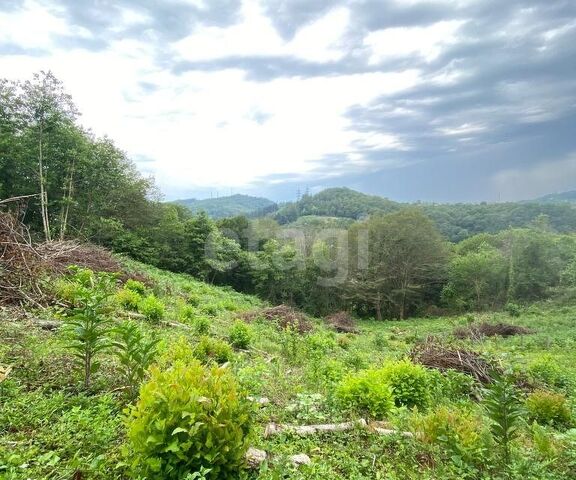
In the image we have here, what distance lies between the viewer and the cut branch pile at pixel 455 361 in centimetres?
673

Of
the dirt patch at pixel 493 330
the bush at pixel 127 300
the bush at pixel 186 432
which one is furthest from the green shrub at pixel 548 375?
the dirt patch at pixel 493 330

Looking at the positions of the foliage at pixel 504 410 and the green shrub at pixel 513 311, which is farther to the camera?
the green shrub at pixel 513 311

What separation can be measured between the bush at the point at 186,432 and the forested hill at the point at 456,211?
37.7 meters

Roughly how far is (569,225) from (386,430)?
56186mm

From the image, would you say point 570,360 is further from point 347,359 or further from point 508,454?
point 508,454

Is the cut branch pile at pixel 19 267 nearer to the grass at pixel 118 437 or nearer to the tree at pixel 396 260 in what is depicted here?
the grass at pixel 118 437

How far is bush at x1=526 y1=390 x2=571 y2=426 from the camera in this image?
4.70 m

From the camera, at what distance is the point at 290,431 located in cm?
337

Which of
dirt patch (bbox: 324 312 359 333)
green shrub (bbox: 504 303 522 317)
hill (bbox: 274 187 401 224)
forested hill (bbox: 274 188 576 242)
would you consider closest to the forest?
dirt patch (bbox: 324 312 359 333)

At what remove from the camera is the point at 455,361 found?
281 inches

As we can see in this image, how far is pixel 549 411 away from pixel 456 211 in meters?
72.3

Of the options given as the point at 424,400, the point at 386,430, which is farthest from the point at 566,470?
the point at 424,400

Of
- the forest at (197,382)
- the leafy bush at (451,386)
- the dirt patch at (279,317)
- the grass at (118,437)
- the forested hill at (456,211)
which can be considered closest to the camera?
the forest at (197,382)

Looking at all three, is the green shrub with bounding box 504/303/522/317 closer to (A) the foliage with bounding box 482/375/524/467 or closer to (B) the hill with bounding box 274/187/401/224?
(A) the foliage with bounding box 482/375/524/467
